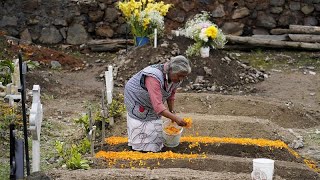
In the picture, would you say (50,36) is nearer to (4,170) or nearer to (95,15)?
(95,15)

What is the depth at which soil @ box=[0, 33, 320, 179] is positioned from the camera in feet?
24.1

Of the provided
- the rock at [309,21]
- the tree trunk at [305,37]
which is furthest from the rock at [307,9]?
the tree trunk at [305,37]

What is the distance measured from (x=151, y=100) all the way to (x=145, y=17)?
6430mm

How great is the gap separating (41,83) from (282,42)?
6.22 meters

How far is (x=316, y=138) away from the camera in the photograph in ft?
29.6

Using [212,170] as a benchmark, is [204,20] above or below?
above

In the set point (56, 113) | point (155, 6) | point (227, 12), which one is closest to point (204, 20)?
point (155, 6)

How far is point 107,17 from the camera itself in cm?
1589

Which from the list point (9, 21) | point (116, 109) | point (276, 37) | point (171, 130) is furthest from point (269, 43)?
point (171, 130)

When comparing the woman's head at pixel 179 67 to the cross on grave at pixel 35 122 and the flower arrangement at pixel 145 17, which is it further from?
the flower arrangement at pixel 145 17

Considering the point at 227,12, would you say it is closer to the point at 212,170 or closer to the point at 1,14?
the point at 1,14

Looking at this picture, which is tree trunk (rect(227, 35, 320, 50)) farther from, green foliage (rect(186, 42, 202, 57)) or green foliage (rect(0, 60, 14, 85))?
green foliage (rect(0, 60, 14, 85))

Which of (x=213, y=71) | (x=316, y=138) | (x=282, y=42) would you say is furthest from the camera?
(x=282, y=42)

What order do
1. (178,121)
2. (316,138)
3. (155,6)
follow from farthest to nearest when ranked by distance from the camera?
(155,6) < (316,138) < (178,121)
